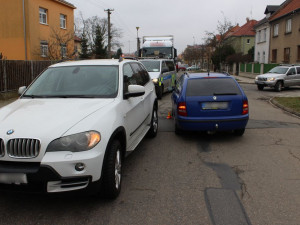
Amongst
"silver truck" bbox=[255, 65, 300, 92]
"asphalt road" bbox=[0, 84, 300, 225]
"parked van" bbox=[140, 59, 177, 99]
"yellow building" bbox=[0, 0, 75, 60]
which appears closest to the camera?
"asphalt road" bbox=[0, 84, 300, 225]

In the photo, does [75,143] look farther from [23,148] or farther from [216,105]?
[216,105]

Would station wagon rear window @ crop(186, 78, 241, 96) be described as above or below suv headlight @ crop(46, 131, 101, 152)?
above

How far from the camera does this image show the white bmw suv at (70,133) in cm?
313

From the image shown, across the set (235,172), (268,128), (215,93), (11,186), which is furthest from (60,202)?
(268,128)

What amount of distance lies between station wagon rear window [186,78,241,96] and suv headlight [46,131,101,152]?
3693 millimetres

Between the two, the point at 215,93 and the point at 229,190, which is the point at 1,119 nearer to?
the point at 229,190

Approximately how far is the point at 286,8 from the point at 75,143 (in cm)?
3651

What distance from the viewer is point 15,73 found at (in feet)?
52.0

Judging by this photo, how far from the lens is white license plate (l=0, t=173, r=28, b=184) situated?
3090 mm

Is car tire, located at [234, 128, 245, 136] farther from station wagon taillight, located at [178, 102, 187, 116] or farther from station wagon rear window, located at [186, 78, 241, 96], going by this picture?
station wagon taillight, located at [178, 102, 187, 116]

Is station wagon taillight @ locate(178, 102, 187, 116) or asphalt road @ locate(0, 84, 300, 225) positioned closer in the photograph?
asphalt road @ locate(0, 84, 300, 225)

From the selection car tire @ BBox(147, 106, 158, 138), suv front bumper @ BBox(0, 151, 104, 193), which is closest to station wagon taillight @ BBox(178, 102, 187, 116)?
car tire @ BBox(147, 106, 158, 138)

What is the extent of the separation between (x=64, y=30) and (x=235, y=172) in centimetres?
2828

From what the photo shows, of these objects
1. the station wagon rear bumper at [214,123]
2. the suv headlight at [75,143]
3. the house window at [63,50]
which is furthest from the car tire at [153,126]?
the house window at [63,50]
